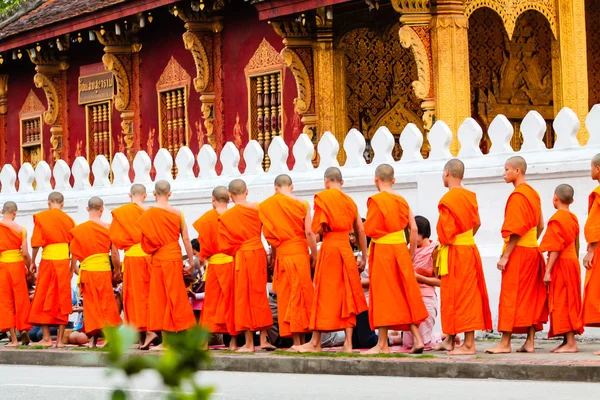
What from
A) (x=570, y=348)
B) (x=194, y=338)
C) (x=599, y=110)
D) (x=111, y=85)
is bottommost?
(x=570, y=348)

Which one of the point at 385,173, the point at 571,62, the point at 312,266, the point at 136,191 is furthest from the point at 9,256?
the point at 571,62

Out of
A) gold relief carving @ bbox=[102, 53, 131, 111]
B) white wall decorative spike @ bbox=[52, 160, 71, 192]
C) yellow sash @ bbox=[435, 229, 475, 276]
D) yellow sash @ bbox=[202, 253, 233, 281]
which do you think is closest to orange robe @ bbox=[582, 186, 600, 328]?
yellow sash @ bbox=[435, 229, 475, 276]

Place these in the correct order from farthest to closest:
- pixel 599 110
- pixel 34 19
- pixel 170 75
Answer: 1. pixel 34 19
2. pixel 170 75
3. pixel 599 110

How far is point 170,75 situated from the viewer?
1925 cm

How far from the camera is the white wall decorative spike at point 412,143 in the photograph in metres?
12.1

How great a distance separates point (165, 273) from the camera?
1209cm

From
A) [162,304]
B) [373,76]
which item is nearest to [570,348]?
[162,304]

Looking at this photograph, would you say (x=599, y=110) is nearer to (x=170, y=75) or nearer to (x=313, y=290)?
(x=313, y=290)

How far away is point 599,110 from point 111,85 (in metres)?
11.3

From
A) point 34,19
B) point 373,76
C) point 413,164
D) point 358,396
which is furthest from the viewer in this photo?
point 34,19

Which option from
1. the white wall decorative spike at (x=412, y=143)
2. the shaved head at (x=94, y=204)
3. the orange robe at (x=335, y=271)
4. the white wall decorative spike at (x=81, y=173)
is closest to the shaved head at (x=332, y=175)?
the orange robe at (x=335, y=271)

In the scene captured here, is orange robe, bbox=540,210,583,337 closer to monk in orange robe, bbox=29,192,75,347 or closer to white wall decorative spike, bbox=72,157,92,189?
monk in orange robe, bbox=29,192,75,347

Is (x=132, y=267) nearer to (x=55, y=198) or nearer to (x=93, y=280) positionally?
(x=93, y=280)

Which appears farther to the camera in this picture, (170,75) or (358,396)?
(170,75)
